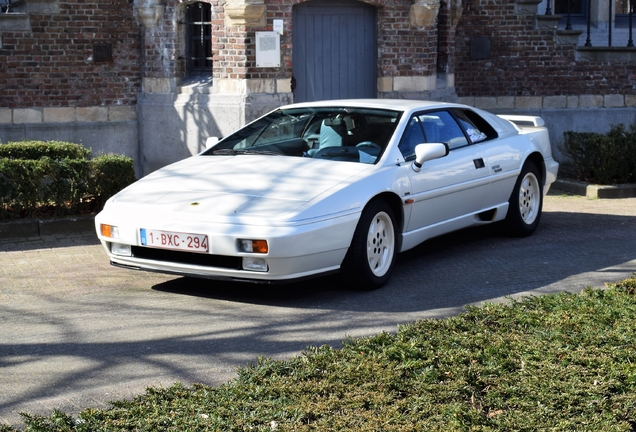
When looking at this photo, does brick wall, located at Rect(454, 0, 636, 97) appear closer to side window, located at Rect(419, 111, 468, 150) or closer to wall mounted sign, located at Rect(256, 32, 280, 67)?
wall mounted sign, located at Rect(256, 32, 280, 67)

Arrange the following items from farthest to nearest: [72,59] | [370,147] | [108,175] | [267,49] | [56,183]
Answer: [72,59] → [267,49] → [108,175] → [56,183] → [370,147]

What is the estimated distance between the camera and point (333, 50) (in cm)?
1471

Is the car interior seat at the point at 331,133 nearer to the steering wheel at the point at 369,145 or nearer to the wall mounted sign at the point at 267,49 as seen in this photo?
the steering wheel at the point at 369,145

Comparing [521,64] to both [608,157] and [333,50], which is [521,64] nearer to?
[333,50]

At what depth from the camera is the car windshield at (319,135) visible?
8.11 meters

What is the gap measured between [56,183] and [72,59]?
4830 millimetres

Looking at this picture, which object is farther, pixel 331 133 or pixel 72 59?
pixel 72 59

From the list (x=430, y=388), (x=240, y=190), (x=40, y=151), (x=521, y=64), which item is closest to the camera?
(x=430, y=388)

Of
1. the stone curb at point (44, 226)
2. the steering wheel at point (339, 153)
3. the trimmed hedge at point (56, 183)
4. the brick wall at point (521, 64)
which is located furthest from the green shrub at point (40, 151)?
the brick wall at point (521, 64)

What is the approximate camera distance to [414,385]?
5.13 m

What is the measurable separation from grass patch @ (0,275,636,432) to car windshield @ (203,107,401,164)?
2.18 metres

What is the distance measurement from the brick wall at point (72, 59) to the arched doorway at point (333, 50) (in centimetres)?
253

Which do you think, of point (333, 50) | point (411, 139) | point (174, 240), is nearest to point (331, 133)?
point (411, 139)

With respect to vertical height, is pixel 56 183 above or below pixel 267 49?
below
